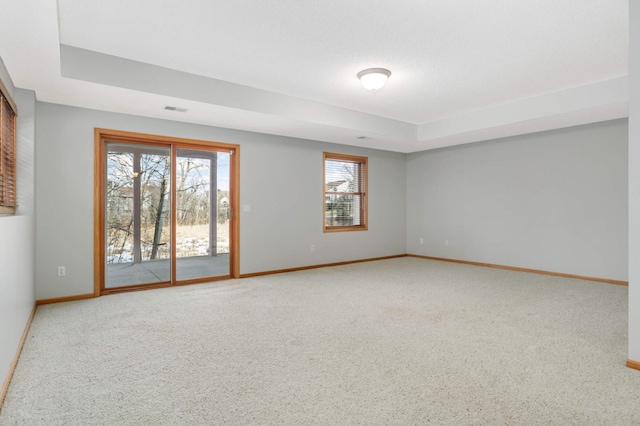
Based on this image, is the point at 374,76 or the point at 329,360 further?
the point at 374,76

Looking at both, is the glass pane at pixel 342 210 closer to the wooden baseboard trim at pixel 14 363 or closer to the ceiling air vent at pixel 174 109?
the ceiling air vent at pixel 174 109

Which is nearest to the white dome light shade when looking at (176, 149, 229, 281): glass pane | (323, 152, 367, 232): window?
(176, 149, 229, 281): glass pane

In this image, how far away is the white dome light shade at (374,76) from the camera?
3.77 meters

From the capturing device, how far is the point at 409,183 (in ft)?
25.8

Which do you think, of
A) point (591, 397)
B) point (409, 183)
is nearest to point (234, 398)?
point (591, 397)

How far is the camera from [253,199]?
5656 millimetres

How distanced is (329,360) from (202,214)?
3.40m

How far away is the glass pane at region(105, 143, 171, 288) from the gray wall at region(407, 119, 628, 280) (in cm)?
506

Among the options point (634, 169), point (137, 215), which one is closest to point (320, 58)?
point (634, 169)

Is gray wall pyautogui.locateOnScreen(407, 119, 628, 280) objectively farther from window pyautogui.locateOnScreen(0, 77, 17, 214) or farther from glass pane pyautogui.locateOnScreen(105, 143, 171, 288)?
window pyautogui.locateOnScreen(0, 77, 17, 214)

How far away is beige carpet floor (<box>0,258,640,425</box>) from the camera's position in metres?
1.94

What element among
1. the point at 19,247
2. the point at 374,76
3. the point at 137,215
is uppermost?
the point at 374,76

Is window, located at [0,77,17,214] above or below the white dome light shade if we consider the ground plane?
below

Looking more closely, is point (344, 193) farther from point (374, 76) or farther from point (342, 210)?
point (374, 76)
